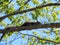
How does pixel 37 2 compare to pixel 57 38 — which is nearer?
pixel 57 38

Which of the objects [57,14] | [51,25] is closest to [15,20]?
[57,14]

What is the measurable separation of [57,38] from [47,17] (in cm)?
211

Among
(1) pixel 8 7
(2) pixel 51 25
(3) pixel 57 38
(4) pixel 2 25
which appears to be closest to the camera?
(2) pixel 51 25

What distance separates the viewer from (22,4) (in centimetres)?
1139

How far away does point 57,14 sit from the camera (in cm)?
1152

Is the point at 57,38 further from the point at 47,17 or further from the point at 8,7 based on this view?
the point at 8,7

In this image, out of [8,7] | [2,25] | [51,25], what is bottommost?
[51,25]

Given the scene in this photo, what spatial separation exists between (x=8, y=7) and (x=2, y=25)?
4.52 ft

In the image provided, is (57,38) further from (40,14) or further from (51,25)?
(51,25)

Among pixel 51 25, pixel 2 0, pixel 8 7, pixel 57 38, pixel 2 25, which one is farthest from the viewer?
pixel 2 25

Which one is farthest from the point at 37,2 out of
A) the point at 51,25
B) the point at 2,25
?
the point at 51,25

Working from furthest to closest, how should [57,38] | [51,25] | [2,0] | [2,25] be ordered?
[2,25] < [2,0] < [57,38] < [51,25]

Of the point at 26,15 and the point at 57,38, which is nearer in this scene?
the point at 57,38

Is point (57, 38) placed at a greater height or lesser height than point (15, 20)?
lesser
